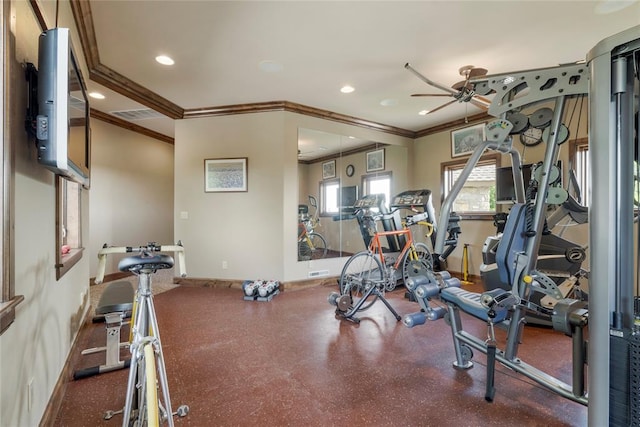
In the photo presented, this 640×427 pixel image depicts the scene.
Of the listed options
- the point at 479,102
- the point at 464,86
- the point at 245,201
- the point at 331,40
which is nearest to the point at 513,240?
the point at 464,86

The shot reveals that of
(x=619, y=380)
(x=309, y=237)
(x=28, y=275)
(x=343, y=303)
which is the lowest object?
(x=343, y=303)

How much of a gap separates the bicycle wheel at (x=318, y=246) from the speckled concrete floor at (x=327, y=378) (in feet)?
5.17

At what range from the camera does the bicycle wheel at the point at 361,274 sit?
129 inches

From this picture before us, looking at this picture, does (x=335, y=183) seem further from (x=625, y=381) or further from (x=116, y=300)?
(x=625, y=381)

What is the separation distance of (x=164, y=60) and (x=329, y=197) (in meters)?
2.98

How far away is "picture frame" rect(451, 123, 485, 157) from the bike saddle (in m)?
4.97

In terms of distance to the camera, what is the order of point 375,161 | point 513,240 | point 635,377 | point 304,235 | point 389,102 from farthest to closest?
point 375,161 → point 304,235 → point 389,102 → point 513,240 → point 635,377

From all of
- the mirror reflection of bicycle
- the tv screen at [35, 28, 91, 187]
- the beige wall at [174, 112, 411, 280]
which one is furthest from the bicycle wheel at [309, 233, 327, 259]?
the tv screen at [35, 28, 91, 187]

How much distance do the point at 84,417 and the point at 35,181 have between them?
1344 mm

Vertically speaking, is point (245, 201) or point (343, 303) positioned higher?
point (245, 201)

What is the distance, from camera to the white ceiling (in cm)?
237

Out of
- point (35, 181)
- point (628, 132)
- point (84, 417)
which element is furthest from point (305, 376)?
point (628, 132)

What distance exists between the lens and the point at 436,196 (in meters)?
5.59

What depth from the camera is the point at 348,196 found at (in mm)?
5277
